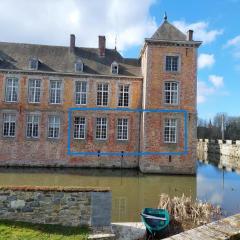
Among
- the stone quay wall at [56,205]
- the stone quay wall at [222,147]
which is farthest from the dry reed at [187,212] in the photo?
the stone quay wall at [222,147]

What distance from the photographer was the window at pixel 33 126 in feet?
81.1

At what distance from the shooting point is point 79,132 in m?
25.0

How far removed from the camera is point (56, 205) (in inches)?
329

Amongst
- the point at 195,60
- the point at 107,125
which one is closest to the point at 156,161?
the point at 107,125

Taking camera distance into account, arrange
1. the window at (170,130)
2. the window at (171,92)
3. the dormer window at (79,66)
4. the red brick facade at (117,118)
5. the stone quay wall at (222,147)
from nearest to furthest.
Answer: the red brick facade at (117,118)
the window at (170,130)
the window at (171,92)
the dormer window at (79,66)
the stone quay wall at (222,147)

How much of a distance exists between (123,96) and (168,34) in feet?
→ 18.9

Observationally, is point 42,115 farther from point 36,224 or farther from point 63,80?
point 36,224

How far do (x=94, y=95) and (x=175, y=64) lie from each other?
6.60m

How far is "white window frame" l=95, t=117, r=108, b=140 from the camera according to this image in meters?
25.0

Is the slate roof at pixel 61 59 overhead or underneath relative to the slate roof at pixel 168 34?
underneath

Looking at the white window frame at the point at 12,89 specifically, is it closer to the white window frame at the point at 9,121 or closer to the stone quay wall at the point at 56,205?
the white window frame at the point at 9,121

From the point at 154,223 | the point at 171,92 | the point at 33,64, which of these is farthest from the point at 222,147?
the point at 154,223

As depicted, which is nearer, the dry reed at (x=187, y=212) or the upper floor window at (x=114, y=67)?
the dry reed at (x=187, y=212)

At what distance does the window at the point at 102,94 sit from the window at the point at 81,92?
40.3 inches
